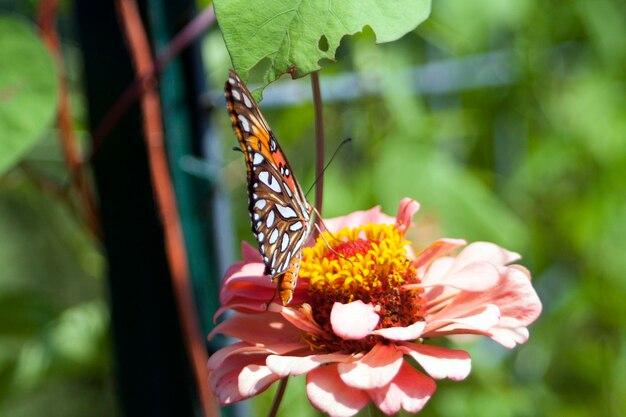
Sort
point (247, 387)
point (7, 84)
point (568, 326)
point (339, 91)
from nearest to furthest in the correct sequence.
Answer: point (247, 387) → point (7, 84) → point (339, 91) → point (568, 326)

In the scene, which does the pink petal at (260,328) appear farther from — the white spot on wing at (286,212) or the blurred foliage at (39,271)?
the blurred foliage at (39,271)

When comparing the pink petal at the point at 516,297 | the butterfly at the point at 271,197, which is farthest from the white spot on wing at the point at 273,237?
the pink petal at the point at 516,297

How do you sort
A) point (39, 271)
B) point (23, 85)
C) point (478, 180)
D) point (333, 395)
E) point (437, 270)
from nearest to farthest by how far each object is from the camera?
point (333, 395) → point (437, 270) → point (23, 85) → point (478, 180) → point (39, 271)

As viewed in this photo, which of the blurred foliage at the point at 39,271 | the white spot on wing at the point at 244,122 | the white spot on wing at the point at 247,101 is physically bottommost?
the blurred foliage at the point at 39,271

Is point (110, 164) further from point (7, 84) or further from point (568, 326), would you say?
point (568, 326)

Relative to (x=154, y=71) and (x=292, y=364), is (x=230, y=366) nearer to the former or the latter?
(x=292, y=364)

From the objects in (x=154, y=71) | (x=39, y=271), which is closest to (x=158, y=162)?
(x=154, y=71)

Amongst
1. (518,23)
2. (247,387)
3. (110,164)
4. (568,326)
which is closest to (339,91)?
Answer: (518,23)
